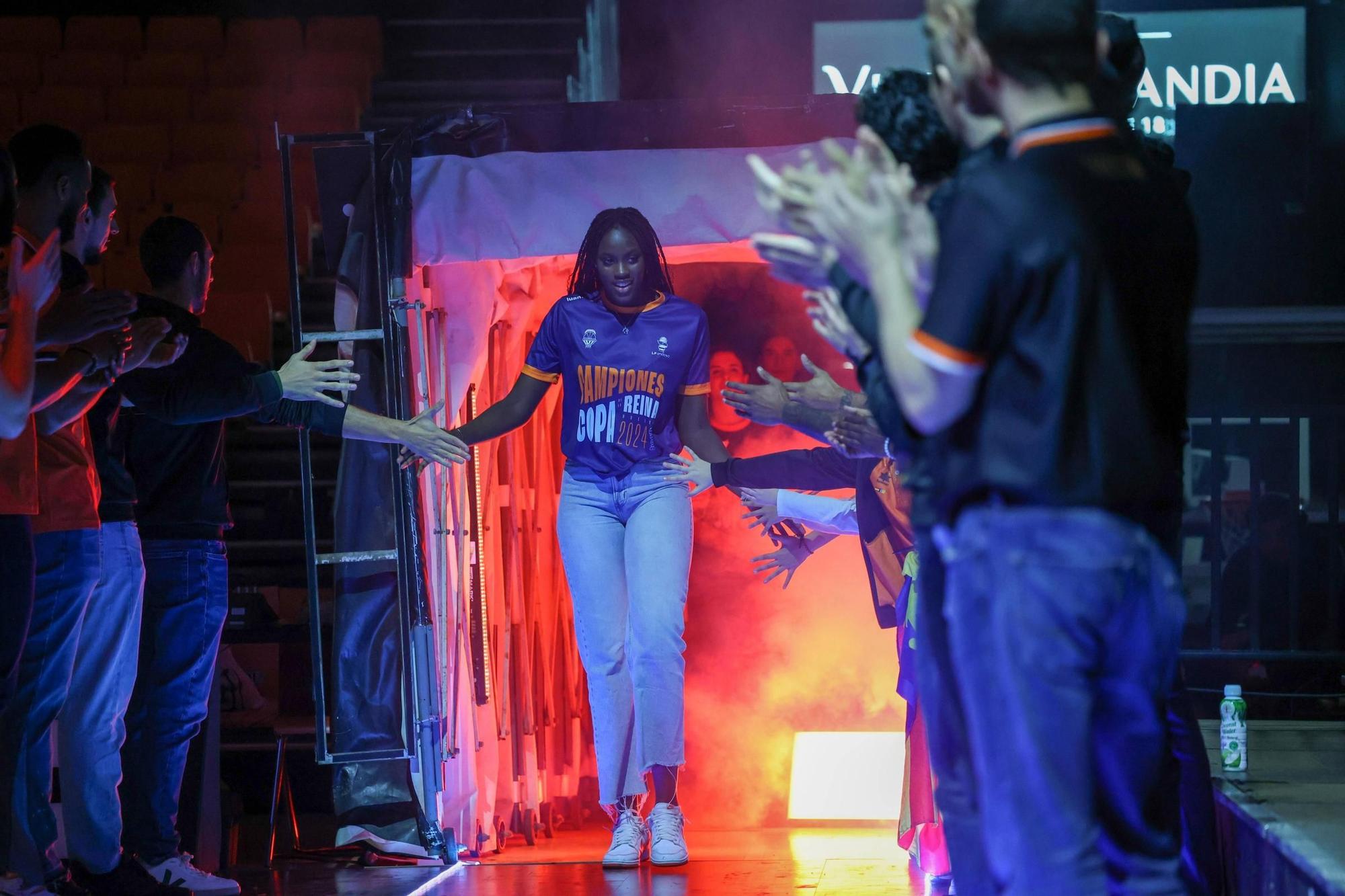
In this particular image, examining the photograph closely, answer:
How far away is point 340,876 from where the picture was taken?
421 cm

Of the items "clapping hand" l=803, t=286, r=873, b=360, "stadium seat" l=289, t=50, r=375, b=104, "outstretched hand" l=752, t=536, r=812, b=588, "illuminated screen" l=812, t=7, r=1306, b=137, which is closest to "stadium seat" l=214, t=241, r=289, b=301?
"stadium seat" l=289, t=50, r=375, b=104

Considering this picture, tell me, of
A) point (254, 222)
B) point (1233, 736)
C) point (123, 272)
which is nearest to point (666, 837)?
point (1233, 736)

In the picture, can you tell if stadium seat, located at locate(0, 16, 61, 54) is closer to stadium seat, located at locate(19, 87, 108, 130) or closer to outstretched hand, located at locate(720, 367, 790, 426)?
stadium seat, located at locate(19, 87, 108, 130)

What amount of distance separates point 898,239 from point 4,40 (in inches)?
404

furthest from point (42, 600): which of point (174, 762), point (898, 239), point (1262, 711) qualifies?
point (1262, 711)

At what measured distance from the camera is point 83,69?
10.1m

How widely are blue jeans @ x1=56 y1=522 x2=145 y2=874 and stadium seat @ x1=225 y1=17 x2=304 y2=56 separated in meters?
7.08

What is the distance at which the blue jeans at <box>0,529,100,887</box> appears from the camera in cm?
326

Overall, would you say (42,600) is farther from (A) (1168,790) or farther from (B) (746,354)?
(B) (746,354)

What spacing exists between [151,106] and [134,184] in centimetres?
87

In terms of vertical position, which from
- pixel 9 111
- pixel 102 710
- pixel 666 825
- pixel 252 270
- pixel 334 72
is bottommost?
pixel 666 825

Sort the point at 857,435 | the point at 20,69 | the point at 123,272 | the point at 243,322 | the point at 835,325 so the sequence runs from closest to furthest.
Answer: the point at 835,325
the point at 857,435
the point at 243,322
the point at 123,272
the point at 20,69

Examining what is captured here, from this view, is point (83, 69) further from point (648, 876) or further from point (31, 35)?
point (648, 876)

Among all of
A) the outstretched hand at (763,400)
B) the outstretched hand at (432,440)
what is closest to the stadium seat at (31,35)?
the outstretched hand at (432,440)
